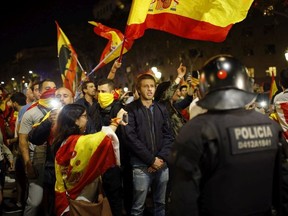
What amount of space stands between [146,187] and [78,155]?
5.63 ft

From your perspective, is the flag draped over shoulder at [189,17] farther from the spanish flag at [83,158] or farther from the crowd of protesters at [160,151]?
the spanish flag at [83,158]

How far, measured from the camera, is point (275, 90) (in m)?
10.4

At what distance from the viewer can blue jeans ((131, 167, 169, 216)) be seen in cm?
548

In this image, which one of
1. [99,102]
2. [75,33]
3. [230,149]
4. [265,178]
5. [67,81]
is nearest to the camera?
[230,149]

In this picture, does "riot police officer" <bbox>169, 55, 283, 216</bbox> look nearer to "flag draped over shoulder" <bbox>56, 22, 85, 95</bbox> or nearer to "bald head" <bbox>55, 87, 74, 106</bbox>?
"bald head" <bbox>55, 87, 74, 106</bbox>

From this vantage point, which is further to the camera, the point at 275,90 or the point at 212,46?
the point at 212,46

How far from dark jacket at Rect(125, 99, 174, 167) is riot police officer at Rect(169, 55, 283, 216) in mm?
2709

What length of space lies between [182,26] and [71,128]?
284 centimetres

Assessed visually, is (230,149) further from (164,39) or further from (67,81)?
(164,39)

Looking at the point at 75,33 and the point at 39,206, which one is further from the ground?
the point at 75,33

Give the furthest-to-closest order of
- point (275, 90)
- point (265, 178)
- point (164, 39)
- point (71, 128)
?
1. point (164, 39)
2. point (275, 90)
3. point (71, 128)
4. point (265, 178)

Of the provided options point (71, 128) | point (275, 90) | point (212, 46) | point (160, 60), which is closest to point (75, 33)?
point (160, 60)

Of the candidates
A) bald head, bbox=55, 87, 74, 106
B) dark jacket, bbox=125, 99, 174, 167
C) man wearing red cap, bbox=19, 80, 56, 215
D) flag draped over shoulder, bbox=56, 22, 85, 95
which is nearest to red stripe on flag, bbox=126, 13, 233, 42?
dark jacket, bbox=125, 99, 174, 167

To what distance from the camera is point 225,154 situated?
8.68ft
